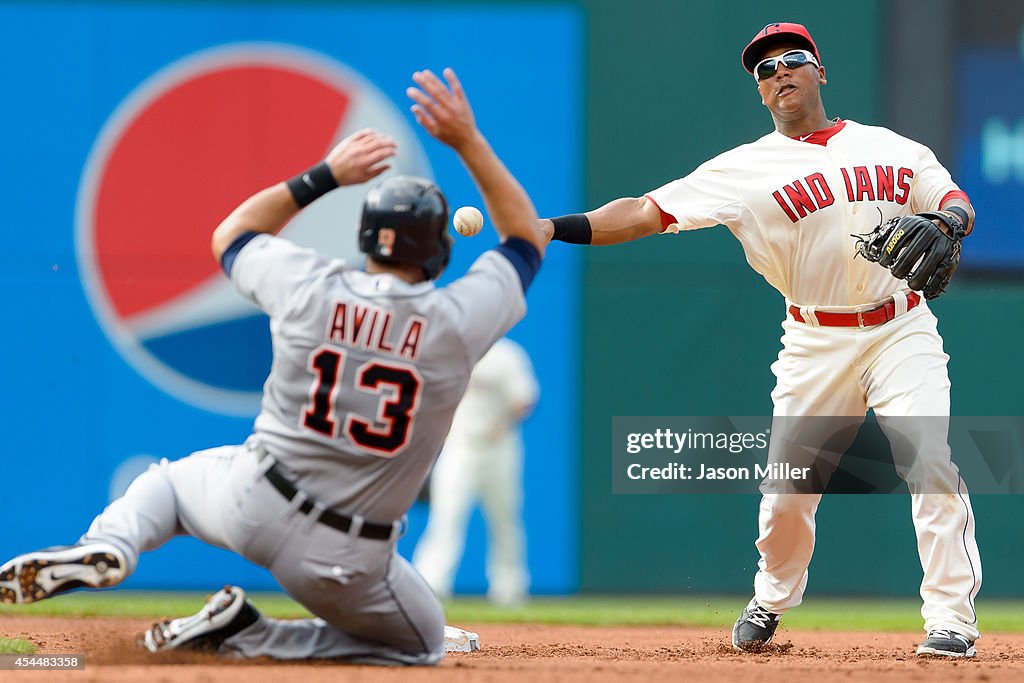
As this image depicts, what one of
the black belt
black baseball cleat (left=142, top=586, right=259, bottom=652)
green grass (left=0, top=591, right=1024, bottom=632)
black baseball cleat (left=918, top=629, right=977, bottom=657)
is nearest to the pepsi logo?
green grass (left=0, top=591, right=1024, bottom=632)

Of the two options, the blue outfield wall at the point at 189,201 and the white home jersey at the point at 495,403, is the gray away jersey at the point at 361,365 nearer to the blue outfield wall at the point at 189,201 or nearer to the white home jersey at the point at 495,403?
the white home jersey at the point at 495,403

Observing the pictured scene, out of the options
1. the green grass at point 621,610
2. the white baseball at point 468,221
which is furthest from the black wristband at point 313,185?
the green grass at point 621,610

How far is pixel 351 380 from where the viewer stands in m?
3.73

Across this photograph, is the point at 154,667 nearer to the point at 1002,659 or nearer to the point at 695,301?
the point at 1002,659

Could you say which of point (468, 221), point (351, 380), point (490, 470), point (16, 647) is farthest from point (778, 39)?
point (490, 470)

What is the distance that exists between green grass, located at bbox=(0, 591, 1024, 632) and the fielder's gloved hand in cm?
264

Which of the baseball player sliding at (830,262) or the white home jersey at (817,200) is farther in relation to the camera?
the white home jersey at (817,200)

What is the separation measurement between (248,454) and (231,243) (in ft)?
1.91

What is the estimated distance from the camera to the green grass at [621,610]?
7.25 metres

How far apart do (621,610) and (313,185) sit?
516 cm

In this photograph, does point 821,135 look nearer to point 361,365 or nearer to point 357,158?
point 357,158

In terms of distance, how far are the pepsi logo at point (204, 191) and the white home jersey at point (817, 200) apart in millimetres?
4816

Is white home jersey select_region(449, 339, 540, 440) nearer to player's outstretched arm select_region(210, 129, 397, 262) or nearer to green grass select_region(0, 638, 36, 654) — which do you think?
green grass select_region(0, 638, 36, 654)

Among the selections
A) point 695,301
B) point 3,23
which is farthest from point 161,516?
point 3,23
